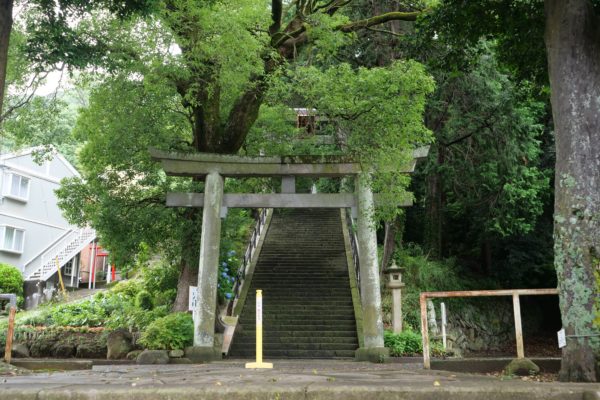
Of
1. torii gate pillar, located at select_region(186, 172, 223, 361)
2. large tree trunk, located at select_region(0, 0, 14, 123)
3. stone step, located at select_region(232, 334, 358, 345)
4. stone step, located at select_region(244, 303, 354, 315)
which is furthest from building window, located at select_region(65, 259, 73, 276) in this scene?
large tree trunk, located at select_region(0, 0, 14, 123)

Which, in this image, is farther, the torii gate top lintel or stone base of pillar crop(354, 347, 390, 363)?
the torii gate top lintel

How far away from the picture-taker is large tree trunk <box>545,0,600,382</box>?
5023 millimetres

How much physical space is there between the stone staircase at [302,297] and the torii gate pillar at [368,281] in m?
1.28

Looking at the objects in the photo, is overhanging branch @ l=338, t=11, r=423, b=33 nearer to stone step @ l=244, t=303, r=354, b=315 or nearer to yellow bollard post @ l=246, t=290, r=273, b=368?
stone step @ l=244, t=303, r=354, b=315

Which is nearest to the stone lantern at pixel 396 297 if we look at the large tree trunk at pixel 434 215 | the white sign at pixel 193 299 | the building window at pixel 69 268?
the white sign at pixel 193 299

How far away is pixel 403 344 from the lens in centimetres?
1141

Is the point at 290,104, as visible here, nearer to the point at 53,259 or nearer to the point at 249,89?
the point at 249,89

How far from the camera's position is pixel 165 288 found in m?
15.5

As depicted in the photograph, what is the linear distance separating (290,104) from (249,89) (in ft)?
5.04

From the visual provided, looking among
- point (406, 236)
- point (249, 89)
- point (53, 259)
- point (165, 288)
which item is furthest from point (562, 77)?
point (53, 259)

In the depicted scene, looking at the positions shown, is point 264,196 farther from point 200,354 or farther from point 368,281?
point 200,354

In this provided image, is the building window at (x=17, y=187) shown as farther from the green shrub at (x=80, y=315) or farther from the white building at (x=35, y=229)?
the green shrub at (x=80, y=315)

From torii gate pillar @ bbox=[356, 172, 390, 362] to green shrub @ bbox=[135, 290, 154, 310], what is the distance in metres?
7.21

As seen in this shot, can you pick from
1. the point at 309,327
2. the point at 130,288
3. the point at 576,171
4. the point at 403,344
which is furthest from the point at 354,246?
the point at 576,171
